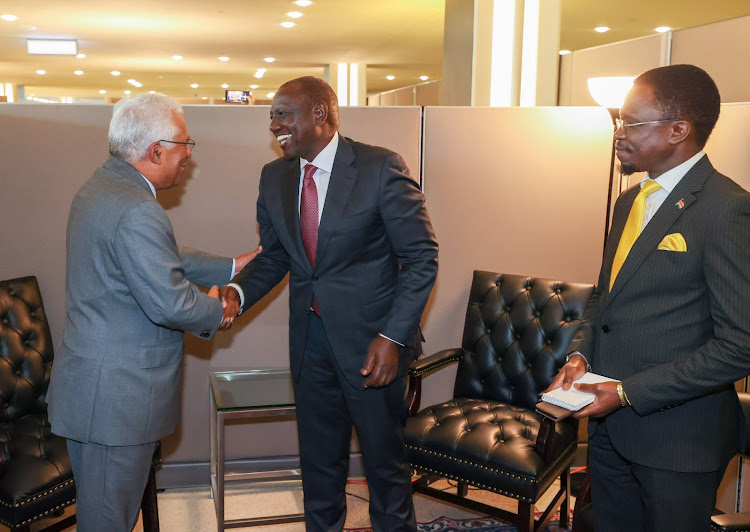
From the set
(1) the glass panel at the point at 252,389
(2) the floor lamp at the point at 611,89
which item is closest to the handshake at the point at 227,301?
(1) the glass panel at the point at 252,389

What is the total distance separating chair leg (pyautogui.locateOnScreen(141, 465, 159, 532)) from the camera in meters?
2.75

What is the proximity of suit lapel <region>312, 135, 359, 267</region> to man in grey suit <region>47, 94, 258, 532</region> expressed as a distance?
471mm

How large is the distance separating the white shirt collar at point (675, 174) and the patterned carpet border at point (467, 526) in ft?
6.20

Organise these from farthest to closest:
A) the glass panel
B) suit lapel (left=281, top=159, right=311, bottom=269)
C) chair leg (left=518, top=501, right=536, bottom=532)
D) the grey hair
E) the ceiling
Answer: the ceiling → the glass panel → chair leg (left=518, top=501, right=536, bottom=532) → suit lapel (left=281, top=159, right=311, bottom=269) → the grey hair

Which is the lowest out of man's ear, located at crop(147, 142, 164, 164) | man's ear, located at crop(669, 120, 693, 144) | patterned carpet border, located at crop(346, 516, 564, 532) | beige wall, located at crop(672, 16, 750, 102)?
patterned carpet border, located at crop(346, 516, 564, 532)

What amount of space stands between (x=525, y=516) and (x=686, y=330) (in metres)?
1.26

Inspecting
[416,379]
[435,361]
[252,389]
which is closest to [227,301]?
[252,389]

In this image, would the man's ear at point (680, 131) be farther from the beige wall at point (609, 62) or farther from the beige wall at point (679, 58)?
the beige wall at point (609, 62)

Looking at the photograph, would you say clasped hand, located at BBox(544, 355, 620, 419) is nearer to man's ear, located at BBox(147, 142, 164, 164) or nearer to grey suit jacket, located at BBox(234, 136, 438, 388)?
grey suit jacket, located at BBox(234, 136, 438, 388)

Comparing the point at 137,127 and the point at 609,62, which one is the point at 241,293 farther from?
the point at 609,62

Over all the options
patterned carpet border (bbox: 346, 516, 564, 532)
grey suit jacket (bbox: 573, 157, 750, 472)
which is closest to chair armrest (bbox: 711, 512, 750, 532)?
grey suit jacket (bbox: 573, 157, 750, 472)

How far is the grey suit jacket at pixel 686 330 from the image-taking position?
1589 mm

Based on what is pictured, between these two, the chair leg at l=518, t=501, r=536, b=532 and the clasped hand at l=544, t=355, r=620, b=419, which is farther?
the chair leg at l=518, t=501, r=536, b=532

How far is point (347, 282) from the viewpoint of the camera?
94.3 inches
